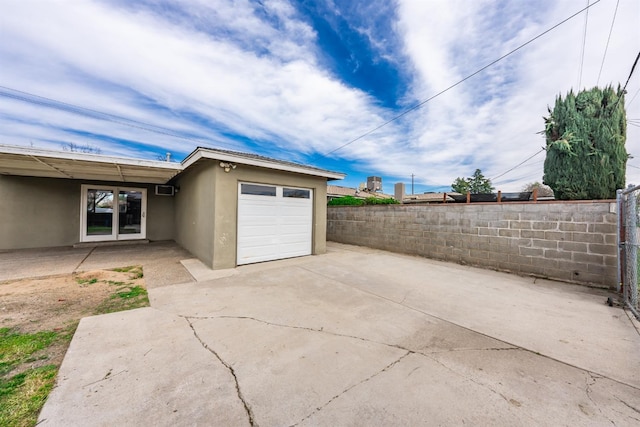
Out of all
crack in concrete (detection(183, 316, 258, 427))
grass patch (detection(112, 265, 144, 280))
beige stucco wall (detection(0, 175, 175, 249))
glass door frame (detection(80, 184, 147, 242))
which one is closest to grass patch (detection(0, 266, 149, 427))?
crack in concrete (detection(183, 316, 258, 427))

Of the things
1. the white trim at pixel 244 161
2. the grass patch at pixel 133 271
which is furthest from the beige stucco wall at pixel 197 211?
the grass patch at pixel 133 271

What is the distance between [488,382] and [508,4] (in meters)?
8.02

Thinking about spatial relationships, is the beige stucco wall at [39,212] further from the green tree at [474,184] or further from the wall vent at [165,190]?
the green tree at [474,184]

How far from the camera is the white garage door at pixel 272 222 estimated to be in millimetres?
5965

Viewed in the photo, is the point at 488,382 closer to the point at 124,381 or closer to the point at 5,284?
the point at 124,381

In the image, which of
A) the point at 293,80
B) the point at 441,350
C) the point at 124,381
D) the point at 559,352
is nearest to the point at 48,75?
the point at 293,80

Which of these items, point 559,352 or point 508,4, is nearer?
point 559,352

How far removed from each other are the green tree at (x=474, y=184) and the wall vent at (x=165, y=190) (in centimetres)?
2894

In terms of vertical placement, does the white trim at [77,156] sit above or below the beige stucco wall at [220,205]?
above

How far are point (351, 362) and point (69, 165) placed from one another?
8.29 meters

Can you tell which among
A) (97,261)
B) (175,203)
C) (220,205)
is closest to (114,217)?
(175,203)

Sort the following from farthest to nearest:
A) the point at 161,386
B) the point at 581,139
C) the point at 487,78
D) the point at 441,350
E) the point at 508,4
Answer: the point at 487,78 → the point at 581,139 → the point at 508,4 → the point at 441,350 → the point at 161,386

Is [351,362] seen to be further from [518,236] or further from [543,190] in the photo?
[543,190]

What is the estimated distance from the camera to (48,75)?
10.6 m
